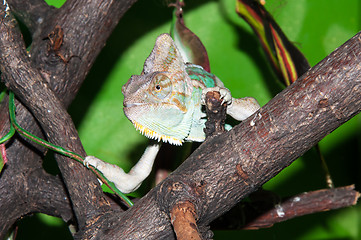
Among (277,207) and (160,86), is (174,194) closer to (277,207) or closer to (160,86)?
(160,86)

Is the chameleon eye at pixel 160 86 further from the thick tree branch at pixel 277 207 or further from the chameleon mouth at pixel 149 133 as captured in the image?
the thick tree branch at pixel 277 207

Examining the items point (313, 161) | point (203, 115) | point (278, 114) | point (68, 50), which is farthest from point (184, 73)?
point (313, 161)

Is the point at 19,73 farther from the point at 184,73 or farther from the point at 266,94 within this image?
the point at 266,94

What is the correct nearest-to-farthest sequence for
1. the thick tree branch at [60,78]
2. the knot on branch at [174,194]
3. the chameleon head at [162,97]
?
the knot on branch at [174,194]
the chameleon head at [162,97]
the thick tree branch at [60,78]

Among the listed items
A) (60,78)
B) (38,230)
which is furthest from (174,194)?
(38,230)

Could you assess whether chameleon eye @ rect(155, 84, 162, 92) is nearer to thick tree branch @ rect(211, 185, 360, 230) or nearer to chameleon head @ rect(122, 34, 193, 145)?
chameleon head @ rect(122, 34, 193, 145)

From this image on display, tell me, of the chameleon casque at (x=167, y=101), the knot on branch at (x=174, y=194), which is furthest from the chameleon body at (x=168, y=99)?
the knot on branch at (x=174, y=194)
